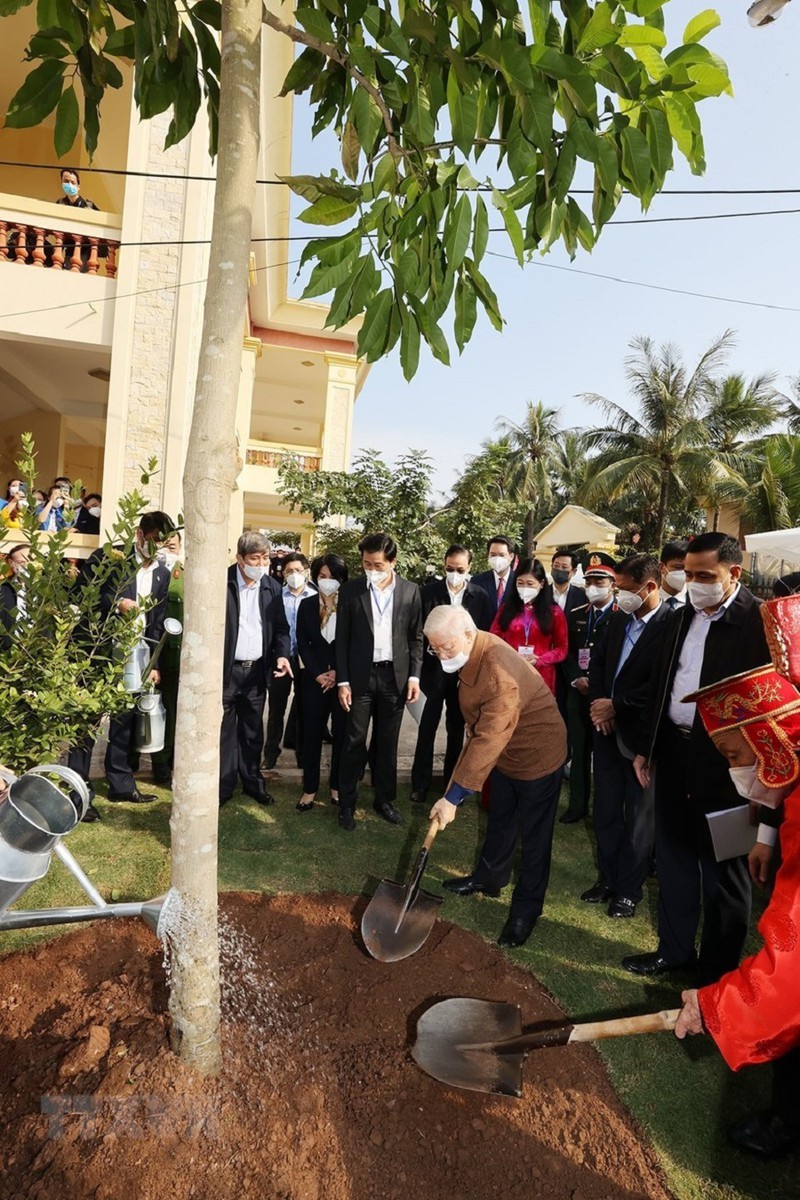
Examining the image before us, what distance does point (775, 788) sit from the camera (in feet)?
7.48

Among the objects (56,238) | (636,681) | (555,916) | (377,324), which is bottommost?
(555,916)

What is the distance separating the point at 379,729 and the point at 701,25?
429 cm

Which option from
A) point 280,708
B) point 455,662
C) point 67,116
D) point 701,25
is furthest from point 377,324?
point 280,708

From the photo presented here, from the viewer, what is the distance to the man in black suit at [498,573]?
19.9ft

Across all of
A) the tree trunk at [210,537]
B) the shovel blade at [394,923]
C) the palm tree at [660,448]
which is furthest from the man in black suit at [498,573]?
the palm tree at [660,448]

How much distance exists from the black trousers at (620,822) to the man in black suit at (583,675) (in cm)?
99

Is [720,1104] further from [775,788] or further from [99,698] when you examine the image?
[99,698]

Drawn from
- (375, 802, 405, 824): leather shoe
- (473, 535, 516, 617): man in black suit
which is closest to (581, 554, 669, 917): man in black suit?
(375, 802, 405, 824): leather shoe

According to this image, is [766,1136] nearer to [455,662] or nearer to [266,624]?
[455,662]

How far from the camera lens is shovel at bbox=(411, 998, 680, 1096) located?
89.1 inches

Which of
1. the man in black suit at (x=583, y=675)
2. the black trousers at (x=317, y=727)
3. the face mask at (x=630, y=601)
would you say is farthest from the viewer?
the man in black suit at (x=583, y=675)

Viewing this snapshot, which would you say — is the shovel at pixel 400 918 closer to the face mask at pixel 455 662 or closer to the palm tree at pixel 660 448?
the face mask at pixel 455 662

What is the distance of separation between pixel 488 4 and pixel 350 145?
1.81 ft

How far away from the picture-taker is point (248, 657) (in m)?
4.95
